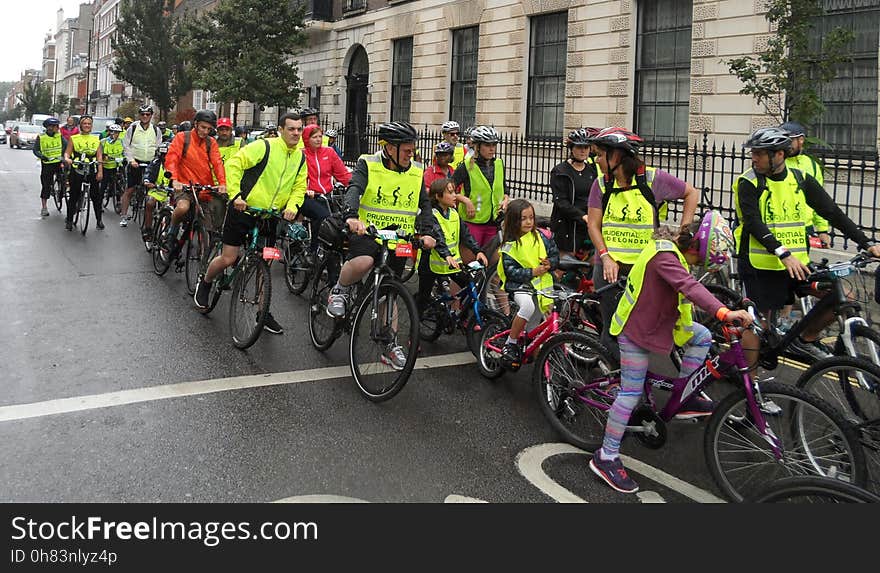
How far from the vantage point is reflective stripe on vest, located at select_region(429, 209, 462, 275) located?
657 cm

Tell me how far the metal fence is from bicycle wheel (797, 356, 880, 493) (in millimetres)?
3513

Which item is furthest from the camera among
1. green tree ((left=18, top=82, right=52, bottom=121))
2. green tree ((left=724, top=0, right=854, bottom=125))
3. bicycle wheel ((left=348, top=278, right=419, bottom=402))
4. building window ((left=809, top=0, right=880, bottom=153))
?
green tree ((left=18, top=82, right=52, bottom=121))

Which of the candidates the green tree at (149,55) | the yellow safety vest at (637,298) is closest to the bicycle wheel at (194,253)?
the yellow safety vest at (637,298)

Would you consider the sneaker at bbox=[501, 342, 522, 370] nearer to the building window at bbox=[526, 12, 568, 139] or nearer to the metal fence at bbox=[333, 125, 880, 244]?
the metal fence at bbox=[333, 125, 880, 244]

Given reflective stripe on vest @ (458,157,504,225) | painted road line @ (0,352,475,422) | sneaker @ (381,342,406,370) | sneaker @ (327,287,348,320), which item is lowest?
painted road line @ (0,352,475,422)

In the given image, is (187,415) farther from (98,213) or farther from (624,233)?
(98,213)

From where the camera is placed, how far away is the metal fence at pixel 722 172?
34.3 ft

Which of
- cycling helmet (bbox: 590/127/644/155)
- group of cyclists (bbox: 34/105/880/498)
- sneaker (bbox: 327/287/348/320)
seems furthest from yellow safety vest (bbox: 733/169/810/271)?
sneaker (bbox: 327/287/348/320)

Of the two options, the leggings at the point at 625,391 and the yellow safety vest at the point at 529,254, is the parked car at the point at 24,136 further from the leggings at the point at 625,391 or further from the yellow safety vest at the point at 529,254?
the leggings at the point at 625,391

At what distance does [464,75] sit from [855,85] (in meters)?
11.3

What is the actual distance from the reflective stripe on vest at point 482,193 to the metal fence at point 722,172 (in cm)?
338

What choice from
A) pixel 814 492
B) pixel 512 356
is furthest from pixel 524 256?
pixel 814 492

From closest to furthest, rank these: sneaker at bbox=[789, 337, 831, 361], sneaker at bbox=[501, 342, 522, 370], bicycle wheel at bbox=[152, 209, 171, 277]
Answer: sneaker at bbox=[789, 337, 831, 361]
sneaker at bbox=[501, 342, 522, 370]
bicycle wheel at bbox=[152, 209, 171, 277]

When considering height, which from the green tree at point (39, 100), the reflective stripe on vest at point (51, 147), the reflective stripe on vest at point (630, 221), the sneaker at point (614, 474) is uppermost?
the green tree at point (39, 100)
